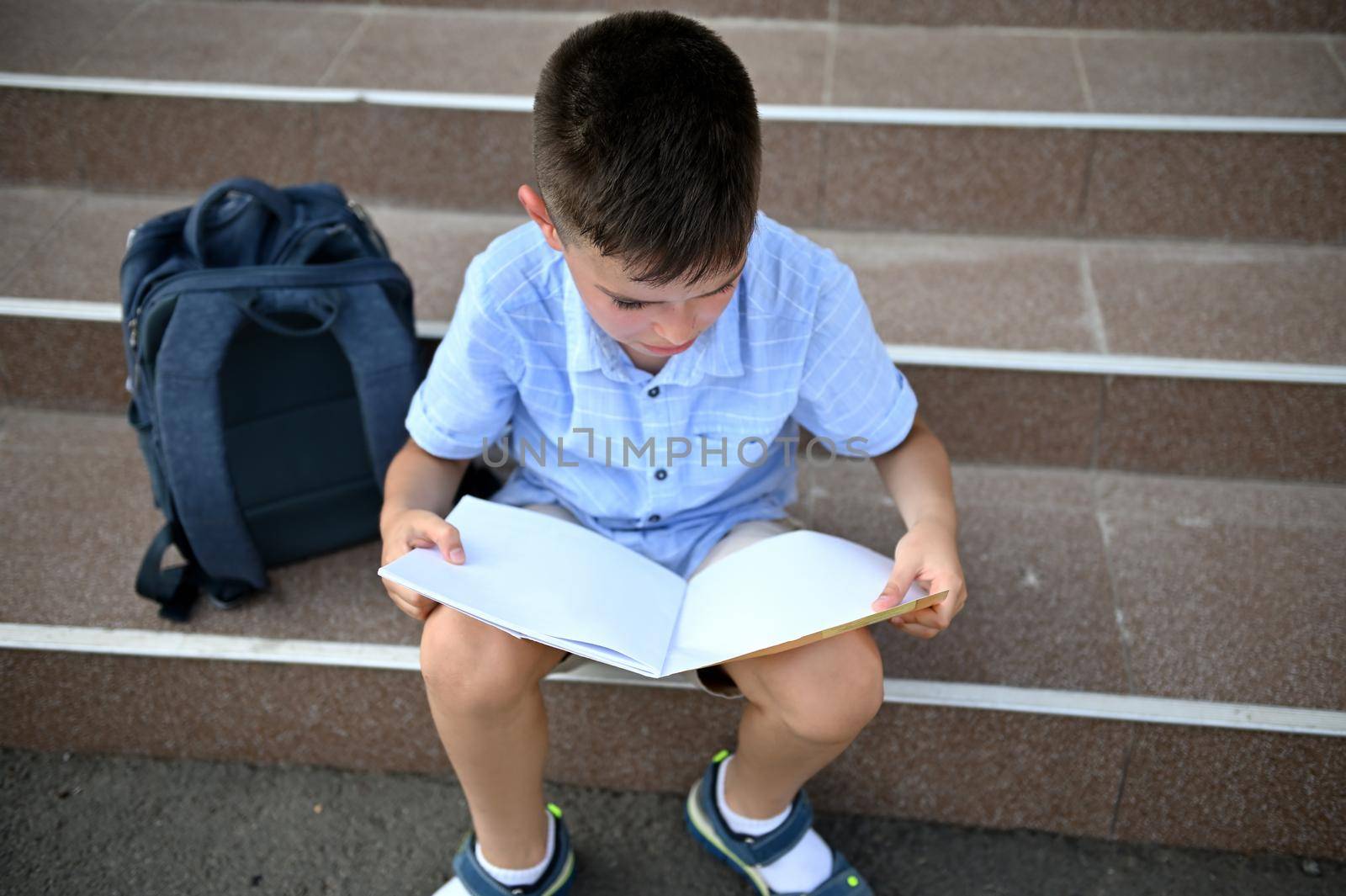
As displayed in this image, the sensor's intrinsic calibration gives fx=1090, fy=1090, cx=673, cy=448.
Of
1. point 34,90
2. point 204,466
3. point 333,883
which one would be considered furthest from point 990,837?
point 34,90

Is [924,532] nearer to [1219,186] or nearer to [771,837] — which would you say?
[771,837]

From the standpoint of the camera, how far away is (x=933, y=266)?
1643 millimetres

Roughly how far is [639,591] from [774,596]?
0.13m

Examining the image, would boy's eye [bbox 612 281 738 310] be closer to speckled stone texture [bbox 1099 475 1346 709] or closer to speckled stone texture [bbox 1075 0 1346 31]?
speckled stone texture [bbox 1099 475 1346 709]

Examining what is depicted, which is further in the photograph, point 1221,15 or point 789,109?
point 1221,15

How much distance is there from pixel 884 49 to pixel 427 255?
84cm

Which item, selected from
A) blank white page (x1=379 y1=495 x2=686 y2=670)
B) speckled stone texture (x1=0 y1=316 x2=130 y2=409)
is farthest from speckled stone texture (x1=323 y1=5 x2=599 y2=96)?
blank white page (x1=379 y1=495 x2=686 y2=670)

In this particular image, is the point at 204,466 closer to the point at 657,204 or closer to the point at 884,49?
the point at 657,204

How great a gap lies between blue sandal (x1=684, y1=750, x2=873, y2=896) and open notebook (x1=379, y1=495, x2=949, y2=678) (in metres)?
0.31

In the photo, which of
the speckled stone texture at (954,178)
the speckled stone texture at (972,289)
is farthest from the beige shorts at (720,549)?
the speckled stone texture at (954,178)

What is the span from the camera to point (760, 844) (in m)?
1.20

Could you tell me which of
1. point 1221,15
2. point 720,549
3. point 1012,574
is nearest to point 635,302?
point 720,549

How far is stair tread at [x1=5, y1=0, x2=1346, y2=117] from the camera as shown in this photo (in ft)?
5.48

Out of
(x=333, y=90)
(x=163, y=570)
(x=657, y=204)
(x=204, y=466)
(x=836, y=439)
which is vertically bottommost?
(x=163, y=570)
